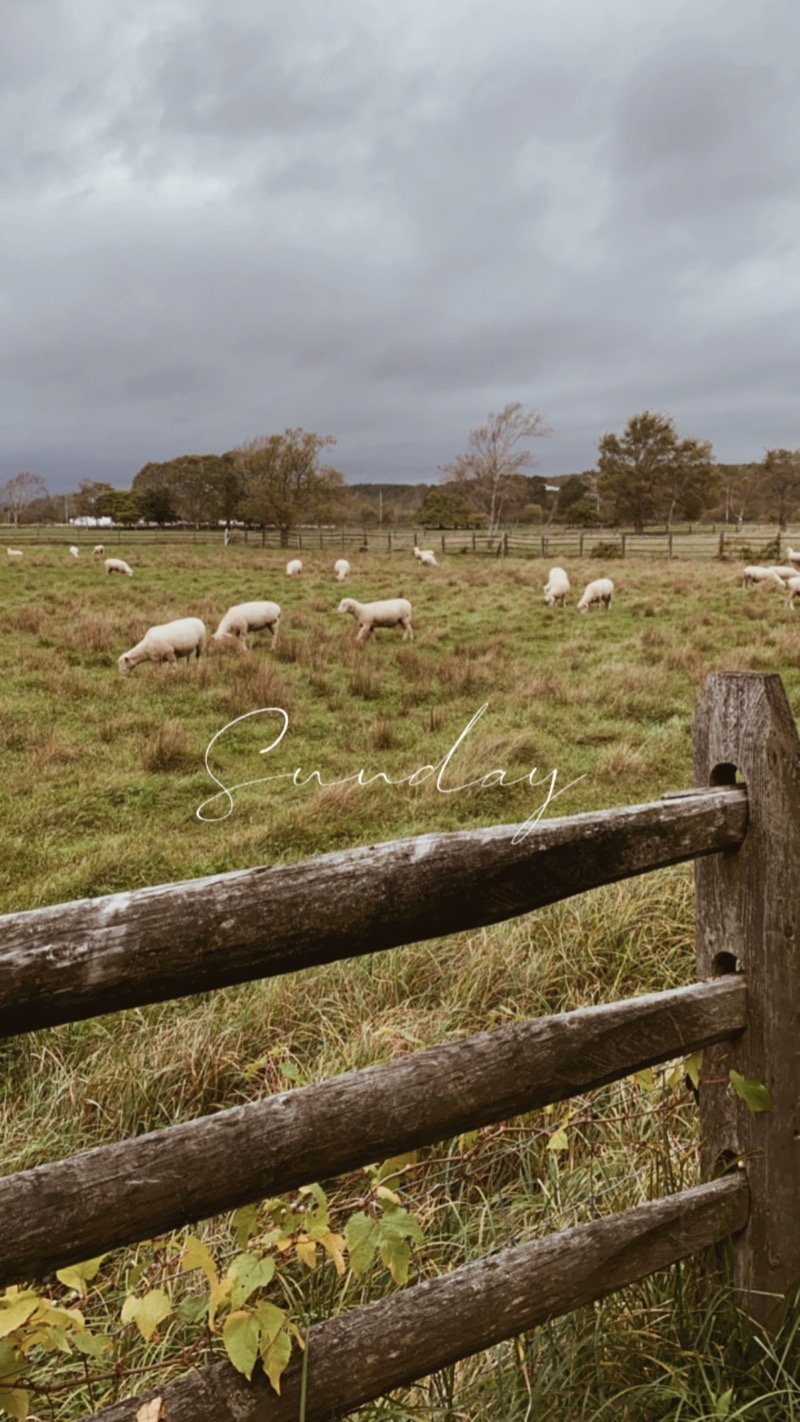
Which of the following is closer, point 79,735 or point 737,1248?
point 737,1248

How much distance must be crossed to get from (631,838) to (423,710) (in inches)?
330

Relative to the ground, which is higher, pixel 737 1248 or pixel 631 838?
pixel 631 838

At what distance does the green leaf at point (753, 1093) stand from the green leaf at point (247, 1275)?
109 centimetres

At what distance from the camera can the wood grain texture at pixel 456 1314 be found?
1.36m

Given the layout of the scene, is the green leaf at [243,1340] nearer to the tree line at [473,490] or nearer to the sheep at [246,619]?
the sheep at [246,619]

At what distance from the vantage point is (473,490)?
51.1 m

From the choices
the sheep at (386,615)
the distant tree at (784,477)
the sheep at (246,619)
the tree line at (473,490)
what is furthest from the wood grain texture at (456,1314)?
the distant tree at (784,477)

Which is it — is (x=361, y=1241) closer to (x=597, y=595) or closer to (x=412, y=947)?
(x=412, y=947)

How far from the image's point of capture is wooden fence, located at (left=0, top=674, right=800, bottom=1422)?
1230 millimetres

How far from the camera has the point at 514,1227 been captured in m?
2.44

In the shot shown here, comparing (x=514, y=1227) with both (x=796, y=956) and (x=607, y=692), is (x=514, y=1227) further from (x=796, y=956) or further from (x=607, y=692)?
(x=607, y=692)

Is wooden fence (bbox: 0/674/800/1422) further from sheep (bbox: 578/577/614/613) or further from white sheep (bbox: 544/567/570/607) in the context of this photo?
white sheep (bbox: 544/567/570/607)

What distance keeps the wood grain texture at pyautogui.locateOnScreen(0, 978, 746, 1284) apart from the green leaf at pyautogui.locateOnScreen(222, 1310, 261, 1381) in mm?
190

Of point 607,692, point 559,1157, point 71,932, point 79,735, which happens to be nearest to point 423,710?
point 607,692
